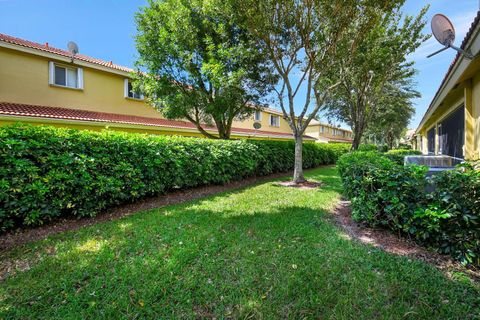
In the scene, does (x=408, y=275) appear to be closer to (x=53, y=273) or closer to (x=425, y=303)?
(x=425, y=303)

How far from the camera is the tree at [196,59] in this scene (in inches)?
341

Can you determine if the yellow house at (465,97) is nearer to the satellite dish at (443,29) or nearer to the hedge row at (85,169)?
the satellite dish at (443,29)

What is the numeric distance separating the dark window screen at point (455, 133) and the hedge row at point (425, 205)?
586 cm

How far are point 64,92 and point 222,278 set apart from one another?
13594 millimetres

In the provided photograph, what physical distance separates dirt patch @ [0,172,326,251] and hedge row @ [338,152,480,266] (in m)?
4.79

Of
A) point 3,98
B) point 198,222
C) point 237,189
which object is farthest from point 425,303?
point 3,98

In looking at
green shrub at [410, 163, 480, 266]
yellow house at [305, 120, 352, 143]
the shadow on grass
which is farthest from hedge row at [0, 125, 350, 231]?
yellow house at [305, 120, 352, 143]

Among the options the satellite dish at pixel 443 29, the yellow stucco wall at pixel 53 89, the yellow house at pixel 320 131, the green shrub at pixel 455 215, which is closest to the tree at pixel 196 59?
the yellow stucco wall at pixel 53 89

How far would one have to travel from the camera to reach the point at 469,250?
2.96 m

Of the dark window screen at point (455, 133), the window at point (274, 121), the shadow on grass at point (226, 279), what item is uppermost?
the window at point (274, 121)

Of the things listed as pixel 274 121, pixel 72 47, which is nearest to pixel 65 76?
pixel 72 47

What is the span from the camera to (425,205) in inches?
131

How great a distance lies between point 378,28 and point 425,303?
1136 centimetres

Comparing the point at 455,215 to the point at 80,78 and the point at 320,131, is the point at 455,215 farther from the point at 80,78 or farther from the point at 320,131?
the point at 320,131
